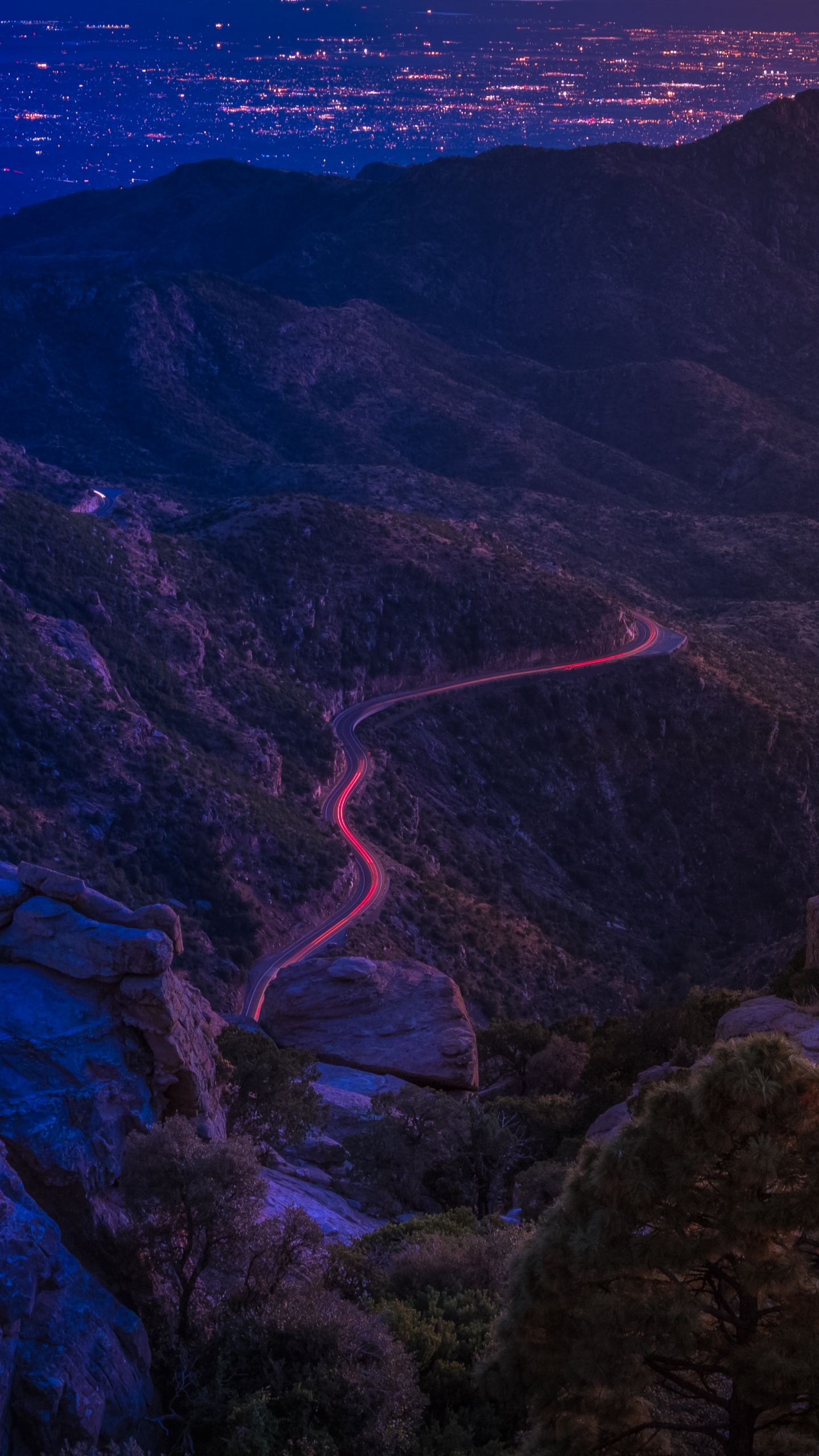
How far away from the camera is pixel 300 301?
6467 inches

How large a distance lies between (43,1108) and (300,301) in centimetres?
16135

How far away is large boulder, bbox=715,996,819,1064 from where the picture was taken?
65.4 ft

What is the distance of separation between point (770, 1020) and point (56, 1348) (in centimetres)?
1404

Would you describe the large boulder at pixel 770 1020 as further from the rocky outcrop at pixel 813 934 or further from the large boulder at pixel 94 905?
the large boulder at pixel 94 905

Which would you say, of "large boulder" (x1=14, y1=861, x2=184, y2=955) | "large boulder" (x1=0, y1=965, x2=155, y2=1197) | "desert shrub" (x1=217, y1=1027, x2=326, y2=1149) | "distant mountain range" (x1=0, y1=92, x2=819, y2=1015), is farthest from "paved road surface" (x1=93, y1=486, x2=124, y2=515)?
"large boulder" (x1=0, y1=965, x2=155, y2=1197)

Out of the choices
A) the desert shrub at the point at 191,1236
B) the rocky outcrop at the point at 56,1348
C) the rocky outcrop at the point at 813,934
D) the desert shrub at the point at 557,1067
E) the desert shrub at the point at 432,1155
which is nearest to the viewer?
the rocky outcrop at the point at 56,1348

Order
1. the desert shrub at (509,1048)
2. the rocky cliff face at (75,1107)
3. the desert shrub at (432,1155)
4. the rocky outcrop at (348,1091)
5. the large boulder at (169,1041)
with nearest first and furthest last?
1. the rocky cliff face at (75,1107)
2. the large boulder at (169,1041)
3. the desert shrub at (432,1155)
4. the rocky outcrop at (348,1091)
5. the desert shrub at (509,1048)

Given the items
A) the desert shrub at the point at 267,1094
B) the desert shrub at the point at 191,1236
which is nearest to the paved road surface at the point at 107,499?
the desert shrub at the point at 267,1094

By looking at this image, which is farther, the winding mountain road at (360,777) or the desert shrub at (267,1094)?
the winding mountain road at (360,777)

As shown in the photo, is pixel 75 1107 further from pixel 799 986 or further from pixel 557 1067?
pixel 557 1067

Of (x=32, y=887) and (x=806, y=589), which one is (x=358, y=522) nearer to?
(x=806, y=589)

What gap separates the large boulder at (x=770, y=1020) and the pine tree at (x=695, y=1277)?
25.4 ft

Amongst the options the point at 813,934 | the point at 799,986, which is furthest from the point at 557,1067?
the point at 799,986

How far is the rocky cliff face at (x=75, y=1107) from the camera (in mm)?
12086
